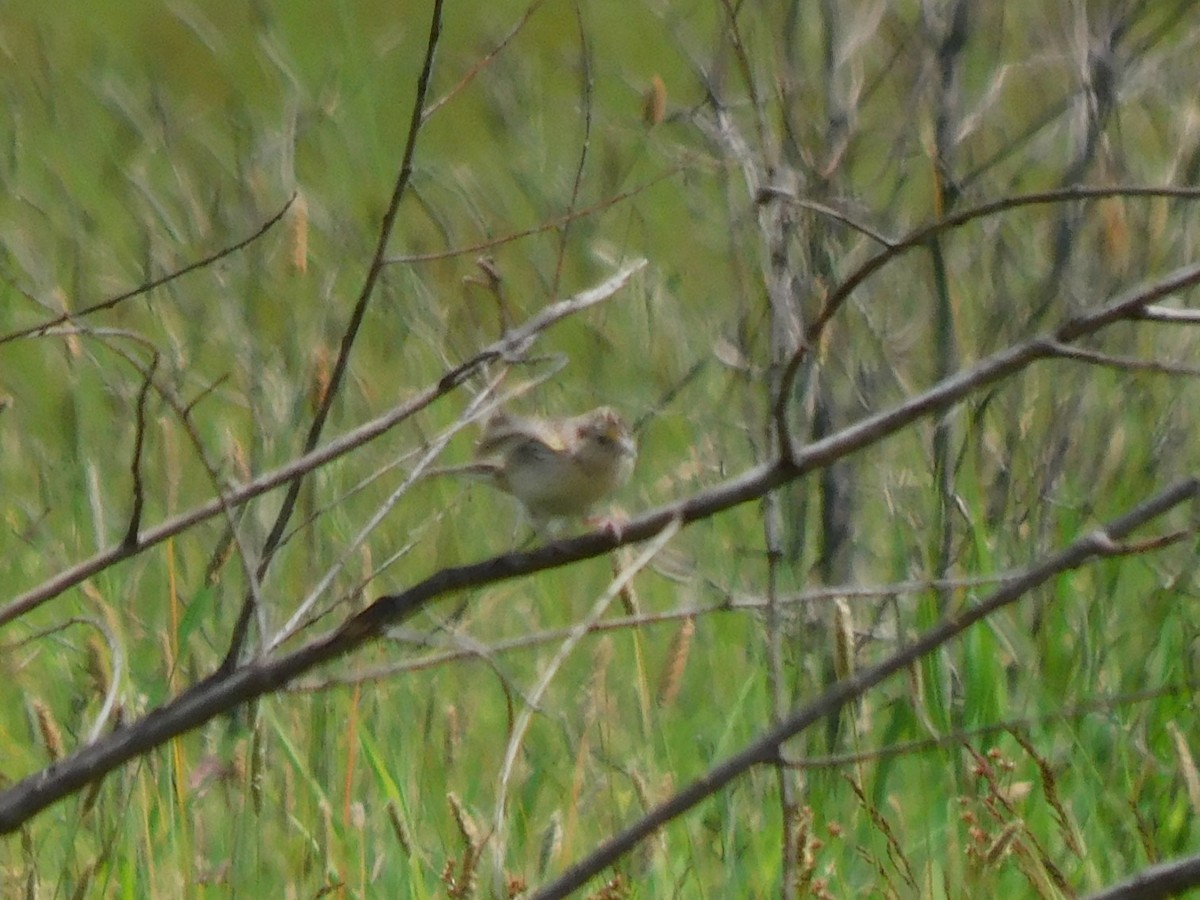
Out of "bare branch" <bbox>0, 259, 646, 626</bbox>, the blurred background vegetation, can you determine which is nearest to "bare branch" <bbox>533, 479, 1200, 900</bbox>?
the blurred background vegetation

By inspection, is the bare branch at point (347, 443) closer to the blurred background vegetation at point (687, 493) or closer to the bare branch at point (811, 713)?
the blurred background vegetation at point (687, 493)

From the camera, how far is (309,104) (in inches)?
152

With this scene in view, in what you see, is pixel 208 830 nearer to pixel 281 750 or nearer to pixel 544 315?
pixel 281 750

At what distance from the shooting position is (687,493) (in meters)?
3.41

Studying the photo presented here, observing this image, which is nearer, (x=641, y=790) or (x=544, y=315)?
(x=544, y=315)

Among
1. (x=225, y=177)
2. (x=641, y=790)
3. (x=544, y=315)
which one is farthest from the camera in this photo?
(x=225, y=177)

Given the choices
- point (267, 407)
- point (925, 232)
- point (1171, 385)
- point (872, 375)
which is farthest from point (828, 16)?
point (925, 232)

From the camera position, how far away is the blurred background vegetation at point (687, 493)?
2260 mm

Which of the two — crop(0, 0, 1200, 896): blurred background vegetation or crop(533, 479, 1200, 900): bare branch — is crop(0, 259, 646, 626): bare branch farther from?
crop(533, 479, 1200, 900): bare branch

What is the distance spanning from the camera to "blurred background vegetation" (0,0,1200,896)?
2260mm

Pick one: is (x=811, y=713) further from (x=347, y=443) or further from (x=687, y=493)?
(x=687, y=493)

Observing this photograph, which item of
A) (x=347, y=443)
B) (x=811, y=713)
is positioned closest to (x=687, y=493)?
(x=347, y=443)

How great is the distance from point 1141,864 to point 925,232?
1.30 meters

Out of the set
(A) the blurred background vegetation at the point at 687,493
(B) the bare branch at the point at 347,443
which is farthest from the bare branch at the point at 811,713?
(B) the bare branch at the point at 347,443
